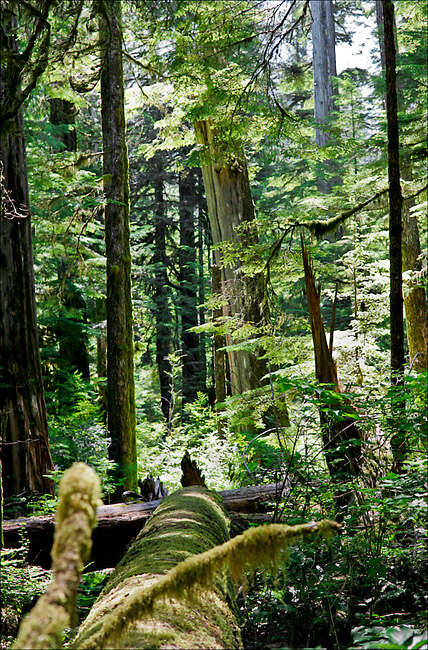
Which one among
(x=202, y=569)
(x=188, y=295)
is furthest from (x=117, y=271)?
(x=188, y=295)

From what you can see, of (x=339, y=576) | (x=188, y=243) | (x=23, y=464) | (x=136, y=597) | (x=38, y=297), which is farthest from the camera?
(x=188, y=243)

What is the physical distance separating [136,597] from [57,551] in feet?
1.73

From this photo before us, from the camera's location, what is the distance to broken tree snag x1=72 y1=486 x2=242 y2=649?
1.50 m

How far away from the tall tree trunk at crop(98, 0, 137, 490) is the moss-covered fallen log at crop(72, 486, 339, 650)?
6.32 metres

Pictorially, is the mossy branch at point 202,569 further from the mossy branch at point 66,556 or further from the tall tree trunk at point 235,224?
the tall tree trunk at point 235,224

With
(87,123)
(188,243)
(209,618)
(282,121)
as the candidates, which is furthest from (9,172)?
(188,243)

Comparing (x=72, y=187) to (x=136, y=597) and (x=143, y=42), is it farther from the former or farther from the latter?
(x=136, y=597)

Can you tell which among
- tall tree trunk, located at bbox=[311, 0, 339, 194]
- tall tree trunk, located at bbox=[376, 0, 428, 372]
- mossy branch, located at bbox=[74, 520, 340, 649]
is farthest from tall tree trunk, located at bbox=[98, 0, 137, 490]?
tall tree trunk, located at bbox=[311, 0, 339, 194]

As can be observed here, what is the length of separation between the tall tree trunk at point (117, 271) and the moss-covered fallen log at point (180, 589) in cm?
632

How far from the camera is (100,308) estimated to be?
1498cm

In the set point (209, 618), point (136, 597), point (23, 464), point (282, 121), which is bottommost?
point (23, 464)

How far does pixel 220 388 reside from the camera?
1584cm

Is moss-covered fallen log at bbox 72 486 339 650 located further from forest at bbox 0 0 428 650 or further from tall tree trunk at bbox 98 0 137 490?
tall tree trunk at bbox 98 0 137 490

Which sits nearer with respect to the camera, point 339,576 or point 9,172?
point 339,576
